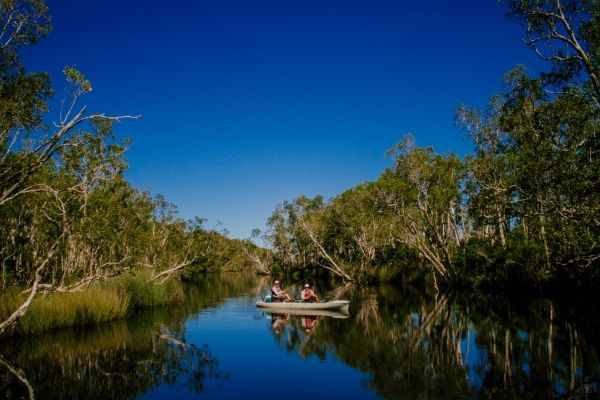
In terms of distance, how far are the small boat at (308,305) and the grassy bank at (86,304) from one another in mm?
7230

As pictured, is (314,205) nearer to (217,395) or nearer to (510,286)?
(510,286)

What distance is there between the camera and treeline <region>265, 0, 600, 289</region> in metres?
17.9

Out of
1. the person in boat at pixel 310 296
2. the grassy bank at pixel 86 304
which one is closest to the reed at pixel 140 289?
the grassy bank at pixel 86 304

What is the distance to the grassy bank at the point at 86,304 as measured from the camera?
672 inches

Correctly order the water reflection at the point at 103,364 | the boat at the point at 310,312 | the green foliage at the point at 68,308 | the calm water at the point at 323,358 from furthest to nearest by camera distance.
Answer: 1. the boat at the point at 310,312
2. the green foliage at the point at 68,308
3. the water reflection at the point at 103,364
4. the calm water at the point at 323,358

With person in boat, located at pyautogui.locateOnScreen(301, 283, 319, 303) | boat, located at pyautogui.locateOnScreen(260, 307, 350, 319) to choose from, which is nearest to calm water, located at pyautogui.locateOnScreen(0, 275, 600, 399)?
boat, located at pyautogui.locateOnScreen(260, 307, 350, 319)

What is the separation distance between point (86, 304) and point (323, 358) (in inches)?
444

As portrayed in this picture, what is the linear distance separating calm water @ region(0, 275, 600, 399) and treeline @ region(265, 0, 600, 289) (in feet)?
14.7

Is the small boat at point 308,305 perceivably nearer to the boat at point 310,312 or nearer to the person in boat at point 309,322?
the boat at point 310,312

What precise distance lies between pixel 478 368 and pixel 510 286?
20.7 meters

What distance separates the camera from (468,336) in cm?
1789

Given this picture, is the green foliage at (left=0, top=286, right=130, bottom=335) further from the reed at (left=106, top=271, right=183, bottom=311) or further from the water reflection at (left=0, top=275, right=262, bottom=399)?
the reed at (left=106, top=271, right=183, bottom=311)

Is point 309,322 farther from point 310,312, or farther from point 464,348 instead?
point 464,348

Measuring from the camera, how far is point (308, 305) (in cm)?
2633
